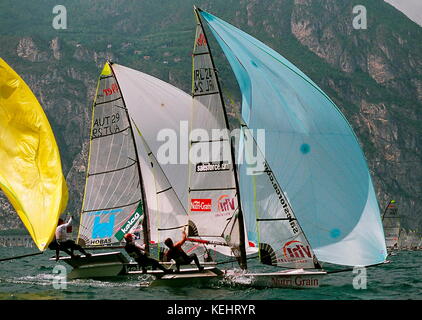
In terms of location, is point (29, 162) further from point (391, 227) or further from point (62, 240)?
point (391, 227)

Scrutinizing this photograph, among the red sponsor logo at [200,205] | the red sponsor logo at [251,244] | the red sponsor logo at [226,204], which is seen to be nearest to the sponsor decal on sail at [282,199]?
the red sponsor logo at [226,204]

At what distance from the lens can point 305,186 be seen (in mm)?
20281

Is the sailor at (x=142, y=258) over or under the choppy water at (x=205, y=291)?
over

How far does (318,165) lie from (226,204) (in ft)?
9.55

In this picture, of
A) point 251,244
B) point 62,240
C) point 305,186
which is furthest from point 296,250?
point 62,240

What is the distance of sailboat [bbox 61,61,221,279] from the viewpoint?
26.8 metres

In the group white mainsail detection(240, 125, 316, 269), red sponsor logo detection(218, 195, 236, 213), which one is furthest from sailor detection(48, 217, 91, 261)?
white mainsail detection(240, 125, 316, 269)

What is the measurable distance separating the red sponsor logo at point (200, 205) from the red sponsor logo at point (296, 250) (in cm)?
269

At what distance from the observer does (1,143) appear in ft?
57.8

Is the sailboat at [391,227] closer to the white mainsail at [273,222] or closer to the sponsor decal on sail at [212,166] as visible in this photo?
the sponsor decal on sail at [212,166]

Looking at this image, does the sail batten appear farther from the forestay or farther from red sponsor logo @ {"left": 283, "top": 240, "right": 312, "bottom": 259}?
red sponsor logo @ {"left": 283, "top": 240, "right": 312, "bottom": 259}

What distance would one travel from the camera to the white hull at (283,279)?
19.9 m
